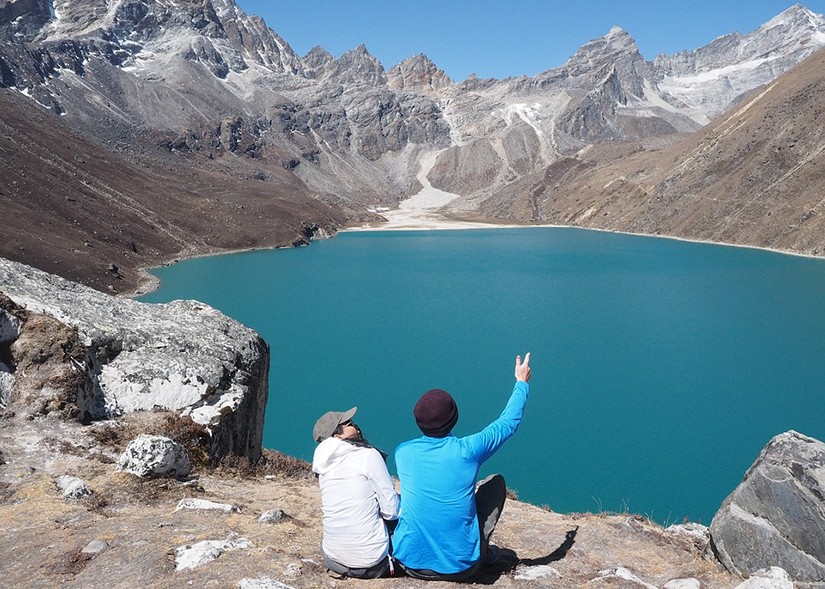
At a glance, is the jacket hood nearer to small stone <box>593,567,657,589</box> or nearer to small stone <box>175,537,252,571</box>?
small stone <box>175,537,252,571</box>

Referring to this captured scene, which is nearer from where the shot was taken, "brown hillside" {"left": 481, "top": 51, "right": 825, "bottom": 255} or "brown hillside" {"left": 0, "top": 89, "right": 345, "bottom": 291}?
A: "brown hillside" {"left": 0, "top": 89, "right": 345, "bottom": 291}

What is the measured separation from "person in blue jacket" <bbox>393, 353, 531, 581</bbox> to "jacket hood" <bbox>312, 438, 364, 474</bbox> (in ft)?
1.74

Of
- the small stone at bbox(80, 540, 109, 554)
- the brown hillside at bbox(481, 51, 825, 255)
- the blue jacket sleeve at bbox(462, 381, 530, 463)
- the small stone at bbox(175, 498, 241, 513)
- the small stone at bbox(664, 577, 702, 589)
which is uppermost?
the brown hillside at bbox(481, 51, 825, 255)

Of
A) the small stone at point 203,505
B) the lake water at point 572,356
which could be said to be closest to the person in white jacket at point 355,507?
the small stone at point 203,505

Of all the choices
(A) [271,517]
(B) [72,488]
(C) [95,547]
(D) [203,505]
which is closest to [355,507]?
(A) [271,517]

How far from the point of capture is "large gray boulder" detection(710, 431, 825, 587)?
7406 millimetres

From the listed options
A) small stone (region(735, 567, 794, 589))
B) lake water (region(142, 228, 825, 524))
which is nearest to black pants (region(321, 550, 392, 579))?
small stone (region(735, 567, 794, 589))

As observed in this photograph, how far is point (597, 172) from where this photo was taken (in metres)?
157

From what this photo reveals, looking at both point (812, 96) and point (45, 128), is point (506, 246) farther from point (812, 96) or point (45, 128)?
point (45, 128)

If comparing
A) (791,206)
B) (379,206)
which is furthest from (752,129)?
(379,206)

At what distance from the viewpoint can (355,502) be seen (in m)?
6.01

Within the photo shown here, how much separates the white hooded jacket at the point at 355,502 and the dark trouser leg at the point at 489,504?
0.97 metres

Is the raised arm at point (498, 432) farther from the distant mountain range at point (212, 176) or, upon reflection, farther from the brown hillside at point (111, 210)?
the distant mountain range at point (212, 176)

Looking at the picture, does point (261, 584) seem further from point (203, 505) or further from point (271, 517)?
point (203, 505)
